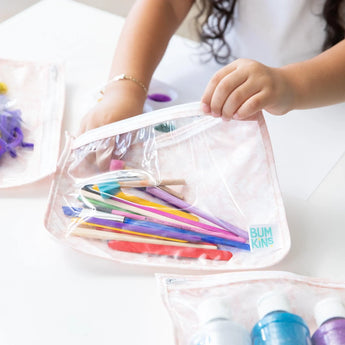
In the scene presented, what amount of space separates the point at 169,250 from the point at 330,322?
133 mm

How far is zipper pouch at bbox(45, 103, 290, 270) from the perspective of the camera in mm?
377

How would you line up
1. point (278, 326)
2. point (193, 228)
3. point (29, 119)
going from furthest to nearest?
point (29, 119) < point (193, 228) < point (278, 326)

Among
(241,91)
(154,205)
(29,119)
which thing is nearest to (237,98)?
(241,91)

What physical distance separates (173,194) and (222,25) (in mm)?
352

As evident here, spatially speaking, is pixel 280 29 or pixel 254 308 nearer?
pixel 254 308

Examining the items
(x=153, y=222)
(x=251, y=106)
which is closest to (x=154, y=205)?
(x=153, y=222)

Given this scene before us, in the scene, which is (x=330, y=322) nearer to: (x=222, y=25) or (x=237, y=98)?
(x=237, y=98)

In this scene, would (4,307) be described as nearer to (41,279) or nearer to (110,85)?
(41,279)

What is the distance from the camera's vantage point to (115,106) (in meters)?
0.48

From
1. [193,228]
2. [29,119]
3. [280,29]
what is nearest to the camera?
[193,228]

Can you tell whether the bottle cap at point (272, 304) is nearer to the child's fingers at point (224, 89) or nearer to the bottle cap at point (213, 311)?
the bottle cap at point (213, 311)

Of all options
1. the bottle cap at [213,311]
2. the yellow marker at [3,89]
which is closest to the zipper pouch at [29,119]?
the yellow marker at [3,89]

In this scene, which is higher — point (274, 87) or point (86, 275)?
point (274, 87)

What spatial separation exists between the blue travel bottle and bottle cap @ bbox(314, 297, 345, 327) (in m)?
0.01
